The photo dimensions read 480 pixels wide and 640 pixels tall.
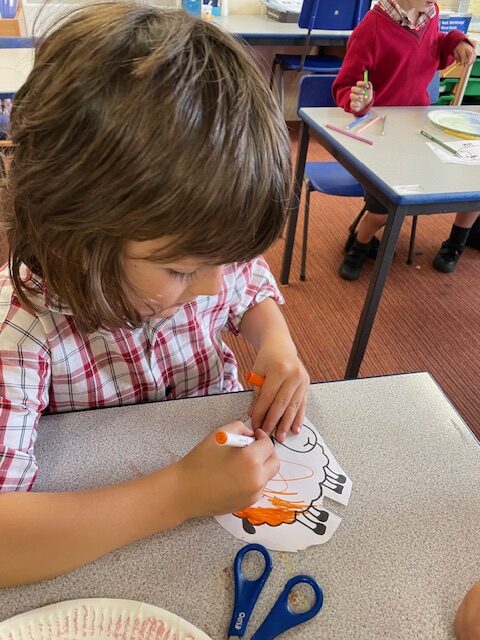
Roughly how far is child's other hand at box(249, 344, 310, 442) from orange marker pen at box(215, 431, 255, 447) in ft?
0.26

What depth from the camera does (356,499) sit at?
581 mm

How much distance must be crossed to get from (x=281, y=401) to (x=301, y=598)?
24 centimetres

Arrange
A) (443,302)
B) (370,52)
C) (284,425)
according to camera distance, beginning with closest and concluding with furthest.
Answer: (284,425) → (370,52) → (443,302)

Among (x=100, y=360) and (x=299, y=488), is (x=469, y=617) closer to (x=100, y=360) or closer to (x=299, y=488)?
(x=299, y=488)

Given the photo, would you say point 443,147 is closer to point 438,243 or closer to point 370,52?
point 370,52

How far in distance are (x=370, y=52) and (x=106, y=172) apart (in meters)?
1.84

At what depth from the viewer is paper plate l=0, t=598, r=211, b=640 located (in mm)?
446

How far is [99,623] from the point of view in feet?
1.50

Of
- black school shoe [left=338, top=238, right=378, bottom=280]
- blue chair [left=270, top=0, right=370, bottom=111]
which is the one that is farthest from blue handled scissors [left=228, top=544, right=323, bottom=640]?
blue chair [left=270, top=0, right=370, bottom=111]

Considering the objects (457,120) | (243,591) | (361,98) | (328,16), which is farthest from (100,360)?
(328,16)

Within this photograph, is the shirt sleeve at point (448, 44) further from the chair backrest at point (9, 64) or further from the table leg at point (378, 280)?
the chair backrest at point (9, 64)

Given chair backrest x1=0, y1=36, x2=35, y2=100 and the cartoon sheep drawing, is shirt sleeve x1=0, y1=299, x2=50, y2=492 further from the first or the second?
chair backrest x1=0, y1=36, x2=35, y2=100

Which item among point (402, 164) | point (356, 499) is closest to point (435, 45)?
point (402, 164)

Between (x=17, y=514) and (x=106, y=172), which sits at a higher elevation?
(x=106, y=172)
